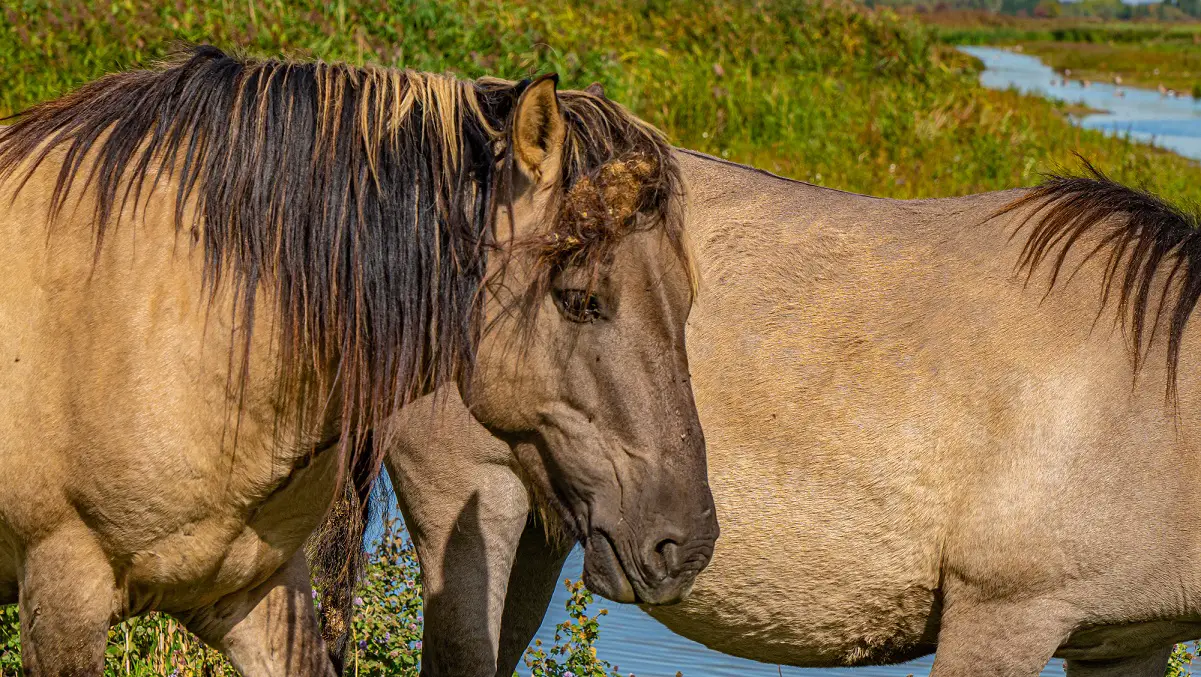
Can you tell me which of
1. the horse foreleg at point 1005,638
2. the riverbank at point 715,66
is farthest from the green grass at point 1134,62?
the horse foreleg at point 1005,638

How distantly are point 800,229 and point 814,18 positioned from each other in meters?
12.9

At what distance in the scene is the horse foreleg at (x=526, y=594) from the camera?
13.1 feet

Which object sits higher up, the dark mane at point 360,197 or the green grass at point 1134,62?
the dark mane at point 360,197

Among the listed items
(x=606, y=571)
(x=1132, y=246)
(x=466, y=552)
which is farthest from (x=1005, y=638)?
(x=466, y=552)

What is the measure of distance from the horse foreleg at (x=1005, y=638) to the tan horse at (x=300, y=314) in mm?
1187

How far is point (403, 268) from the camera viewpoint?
2.48m

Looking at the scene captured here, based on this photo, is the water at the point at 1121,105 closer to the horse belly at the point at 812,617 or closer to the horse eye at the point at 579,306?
the horse belly at the point at 812,617

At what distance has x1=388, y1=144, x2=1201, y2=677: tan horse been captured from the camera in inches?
126

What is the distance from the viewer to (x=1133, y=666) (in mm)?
3551

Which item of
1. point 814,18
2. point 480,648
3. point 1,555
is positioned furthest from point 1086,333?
point 814,18

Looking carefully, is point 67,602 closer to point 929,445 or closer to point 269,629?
point 269,629

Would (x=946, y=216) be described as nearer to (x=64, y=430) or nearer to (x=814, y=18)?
(x=64, y=430)

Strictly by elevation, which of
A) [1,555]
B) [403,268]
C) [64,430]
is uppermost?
[403,268]

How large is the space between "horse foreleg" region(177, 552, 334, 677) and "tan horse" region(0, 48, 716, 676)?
254 millimetres
